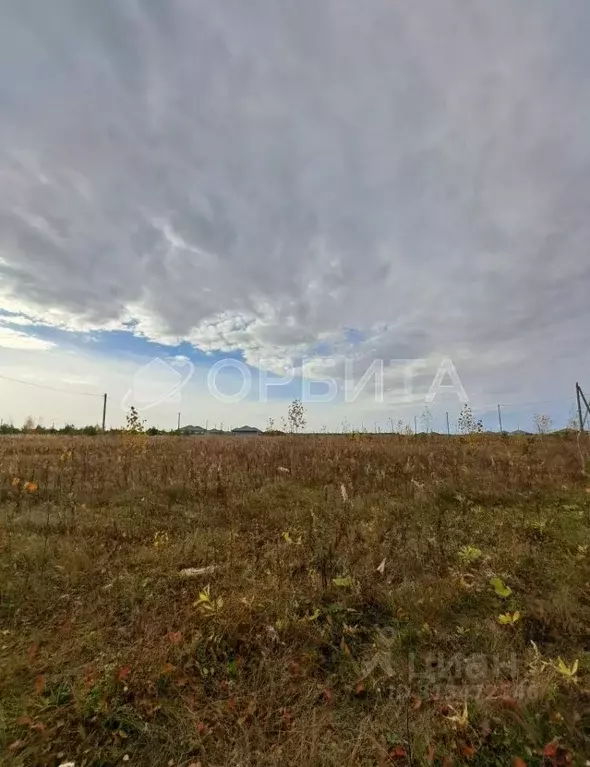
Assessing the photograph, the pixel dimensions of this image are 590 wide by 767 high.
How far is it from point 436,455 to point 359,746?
7.96m

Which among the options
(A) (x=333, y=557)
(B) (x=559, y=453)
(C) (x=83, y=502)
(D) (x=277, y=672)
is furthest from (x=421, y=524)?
(B) (x=559, y=453)

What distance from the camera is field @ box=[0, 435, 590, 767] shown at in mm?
2422

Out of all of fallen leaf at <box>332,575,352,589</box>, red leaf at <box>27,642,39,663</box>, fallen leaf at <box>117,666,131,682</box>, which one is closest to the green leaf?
fallen leaf at <box>332,575,352,589</box>

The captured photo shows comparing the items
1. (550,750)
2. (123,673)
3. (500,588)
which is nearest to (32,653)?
(123,673)

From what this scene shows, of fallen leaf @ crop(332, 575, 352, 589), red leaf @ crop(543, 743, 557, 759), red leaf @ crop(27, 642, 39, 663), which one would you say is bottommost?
red leaf @ crop(543, 743, 557, 759)

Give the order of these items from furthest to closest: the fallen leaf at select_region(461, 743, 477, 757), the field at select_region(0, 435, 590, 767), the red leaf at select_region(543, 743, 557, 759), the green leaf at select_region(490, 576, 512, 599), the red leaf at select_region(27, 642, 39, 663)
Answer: the green leaf at select_region(490, 576, 512, 599) → the red leaf at select_region(27, 642, 39, 663) → the field at select_region(0, 435, 590, 767) → the fallen leaf at select_region(461, 743, 477, 757) → the red leaf at select_region(543, 743, 557, 759)

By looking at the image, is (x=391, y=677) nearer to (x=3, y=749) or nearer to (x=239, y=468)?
(x=3, y=749)

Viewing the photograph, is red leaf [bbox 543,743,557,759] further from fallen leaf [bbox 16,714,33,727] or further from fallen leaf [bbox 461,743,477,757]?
fallen leaf [bbox 16,714,33,727]

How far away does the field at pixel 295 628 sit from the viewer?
242cm

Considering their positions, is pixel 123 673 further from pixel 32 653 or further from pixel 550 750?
pixel 550 750

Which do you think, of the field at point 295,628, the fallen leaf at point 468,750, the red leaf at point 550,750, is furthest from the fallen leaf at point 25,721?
the red leaf at point 550,750

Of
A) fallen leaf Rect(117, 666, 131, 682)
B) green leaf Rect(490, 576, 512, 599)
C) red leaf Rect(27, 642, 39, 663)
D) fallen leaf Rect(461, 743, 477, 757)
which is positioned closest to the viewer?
fallen leaf Rect(461, 743, 477, 757)

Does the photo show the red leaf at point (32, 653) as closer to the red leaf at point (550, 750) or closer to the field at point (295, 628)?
the field at point (295, 628)

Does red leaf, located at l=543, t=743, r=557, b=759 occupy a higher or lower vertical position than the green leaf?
lower
